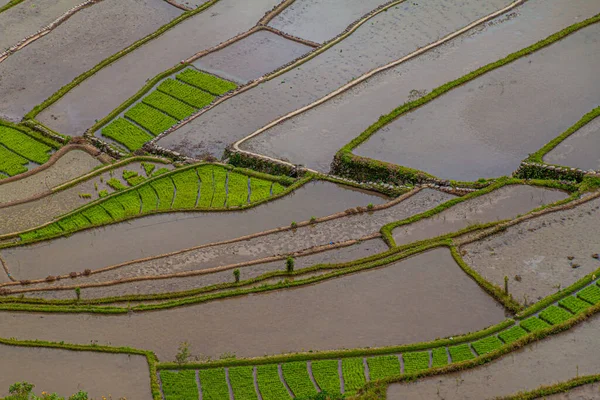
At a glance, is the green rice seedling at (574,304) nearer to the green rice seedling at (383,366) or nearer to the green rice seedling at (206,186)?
the green rice seedling at (383,366)

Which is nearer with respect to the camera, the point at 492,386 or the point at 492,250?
the point at 492,386

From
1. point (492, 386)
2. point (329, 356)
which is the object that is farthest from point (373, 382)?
point (492, 386)

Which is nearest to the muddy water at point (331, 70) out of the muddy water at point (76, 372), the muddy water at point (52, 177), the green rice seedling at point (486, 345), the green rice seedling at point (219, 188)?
the green rice seedling at point (219, 188)

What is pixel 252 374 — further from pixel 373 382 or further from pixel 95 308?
pixel 95 308

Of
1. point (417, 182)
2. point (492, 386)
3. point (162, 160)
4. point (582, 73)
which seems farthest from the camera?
point (582, 73)

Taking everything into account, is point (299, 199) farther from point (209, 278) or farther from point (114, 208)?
point (114, 208)

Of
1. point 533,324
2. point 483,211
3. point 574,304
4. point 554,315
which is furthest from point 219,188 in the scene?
point 574,304

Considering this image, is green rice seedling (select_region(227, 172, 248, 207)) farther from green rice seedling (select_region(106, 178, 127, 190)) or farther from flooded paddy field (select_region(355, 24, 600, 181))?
flooded paddy field (select_region(355, 24, 600, 181))
